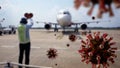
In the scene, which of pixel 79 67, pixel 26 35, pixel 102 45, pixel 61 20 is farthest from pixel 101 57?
pixel 61 20

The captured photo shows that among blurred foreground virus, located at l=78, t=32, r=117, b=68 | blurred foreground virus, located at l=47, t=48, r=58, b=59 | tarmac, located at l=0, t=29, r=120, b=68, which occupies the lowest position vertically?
tarmac, located at l=0, t=29, r=120, b=68

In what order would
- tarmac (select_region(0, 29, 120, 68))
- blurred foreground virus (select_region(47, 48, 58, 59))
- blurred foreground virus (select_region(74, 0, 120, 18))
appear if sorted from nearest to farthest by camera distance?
blurred foreground virus (select_region(74, 0, 120, 18)) < blurred foreground virus (select_region(47, 48, 58, 59)) < tarmac (select_region(0, 29, 120, 68))

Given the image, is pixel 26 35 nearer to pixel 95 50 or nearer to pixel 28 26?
pixel 28 26

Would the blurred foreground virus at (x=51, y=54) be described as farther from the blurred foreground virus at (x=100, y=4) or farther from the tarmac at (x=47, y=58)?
the blurred foreground virus at (x=100, y=4)

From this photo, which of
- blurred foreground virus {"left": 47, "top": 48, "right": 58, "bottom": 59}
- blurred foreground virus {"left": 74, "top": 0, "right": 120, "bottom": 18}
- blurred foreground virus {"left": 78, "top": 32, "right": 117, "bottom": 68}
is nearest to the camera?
blurred foreground virus {"left": 74, "top": 0, "right": 120, "bottom": 18}

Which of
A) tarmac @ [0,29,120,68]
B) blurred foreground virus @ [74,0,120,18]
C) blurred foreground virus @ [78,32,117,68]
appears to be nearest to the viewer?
blurred foreground virus @ [74,0,120,18]

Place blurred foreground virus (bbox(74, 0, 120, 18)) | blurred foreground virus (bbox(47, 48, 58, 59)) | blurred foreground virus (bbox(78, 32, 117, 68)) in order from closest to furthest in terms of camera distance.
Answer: blurred foreground virus (bbox(74, 0, 120, 18)) → blurred foreground virus (bbox(78, 32, 117, 68)) → blurred foreground virus (bbox(47, 48, 58, 59))

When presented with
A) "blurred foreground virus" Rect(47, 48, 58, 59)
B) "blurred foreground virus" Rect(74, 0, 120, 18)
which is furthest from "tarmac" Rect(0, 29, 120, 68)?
"blurred foreground virus" Rect(74, 0, 120, 18)

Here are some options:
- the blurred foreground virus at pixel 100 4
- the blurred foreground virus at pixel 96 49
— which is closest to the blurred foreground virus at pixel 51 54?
the blurred foreground virus at pixel 96 49

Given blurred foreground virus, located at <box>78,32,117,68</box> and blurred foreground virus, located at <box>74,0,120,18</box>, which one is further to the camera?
blurred foreground virus, located at <box>78,32,117,68</box>

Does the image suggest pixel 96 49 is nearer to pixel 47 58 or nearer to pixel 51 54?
pixel 51 54

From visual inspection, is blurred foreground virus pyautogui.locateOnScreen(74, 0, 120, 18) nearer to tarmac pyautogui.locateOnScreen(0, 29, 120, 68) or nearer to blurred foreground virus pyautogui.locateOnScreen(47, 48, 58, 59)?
blurred foreground virus pyautogui.locateOnScreen(47, 48, 58, 59)

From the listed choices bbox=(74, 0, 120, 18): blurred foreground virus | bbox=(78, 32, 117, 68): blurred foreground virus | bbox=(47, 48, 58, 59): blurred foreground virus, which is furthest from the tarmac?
bbox=(74, 0, 120, 18): blurred foreground virus

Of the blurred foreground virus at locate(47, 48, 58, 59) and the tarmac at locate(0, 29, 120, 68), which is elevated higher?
the blurred foreground virus at locate(47, 48, 58, 59)
